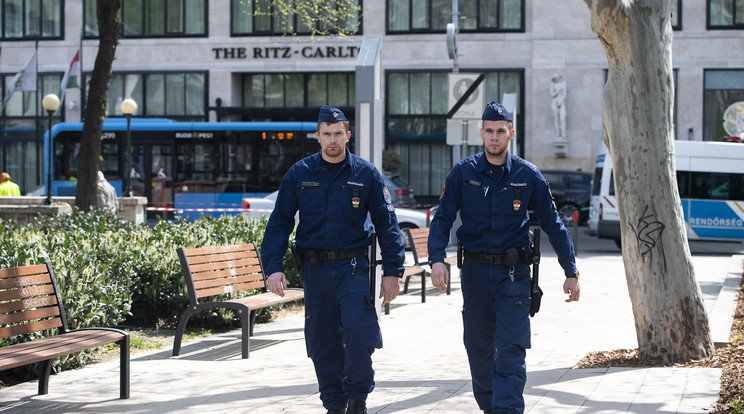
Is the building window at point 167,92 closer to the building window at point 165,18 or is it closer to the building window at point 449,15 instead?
the building window at point 165,18

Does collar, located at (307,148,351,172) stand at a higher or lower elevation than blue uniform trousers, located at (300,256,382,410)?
higher

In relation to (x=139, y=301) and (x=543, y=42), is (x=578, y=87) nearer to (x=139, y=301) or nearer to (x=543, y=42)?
(x=543, y=42)

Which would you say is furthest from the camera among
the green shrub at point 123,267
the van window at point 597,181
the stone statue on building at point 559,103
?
the stone statue on building at point 559,103

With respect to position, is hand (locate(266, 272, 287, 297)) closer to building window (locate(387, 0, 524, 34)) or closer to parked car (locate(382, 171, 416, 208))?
parked car (locate(382, 171, 416, 208))

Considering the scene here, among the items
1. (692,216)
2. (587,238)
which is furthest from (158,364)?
(587,238)

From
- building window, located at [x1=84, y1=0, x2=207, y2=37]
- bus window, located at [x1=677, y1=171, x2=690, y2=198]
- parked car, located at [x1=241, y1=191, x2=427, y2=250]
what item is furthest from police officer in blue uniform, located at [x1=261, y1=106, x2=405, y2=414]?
building window, located at [x1=84, y1=0, x2=207, y2=37]

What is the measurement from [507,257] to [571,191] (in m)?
25.2

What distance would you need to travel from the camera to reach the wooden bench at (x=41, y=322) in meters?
6.03

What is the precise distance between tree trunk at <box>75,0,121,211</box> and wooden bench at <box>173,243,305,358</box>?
24.5 feet

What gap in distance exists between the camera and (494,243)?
5.28 meters

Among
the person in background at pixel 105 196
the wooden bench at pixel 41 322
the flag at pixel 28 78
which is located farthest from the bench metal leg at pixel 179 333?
the flag at pixel 28 78

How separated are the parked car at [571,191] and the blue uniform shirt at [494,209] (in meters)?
24.2

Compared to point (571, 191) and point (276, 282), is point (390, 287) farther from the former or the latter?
point (571, 191)

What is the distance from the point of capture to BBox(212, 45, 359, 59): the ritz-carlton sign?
38.2 meters
